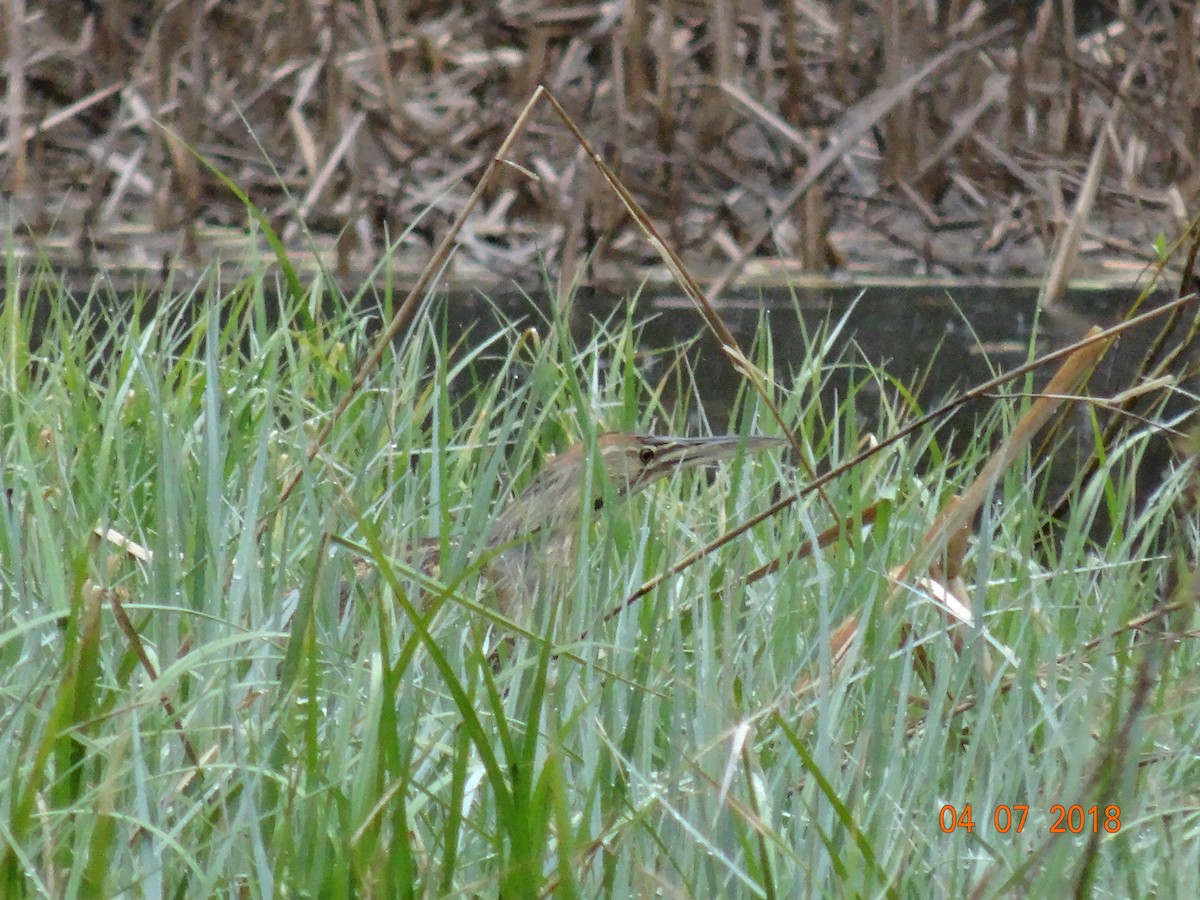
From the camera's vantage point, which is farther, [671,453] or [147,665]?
[671,453]

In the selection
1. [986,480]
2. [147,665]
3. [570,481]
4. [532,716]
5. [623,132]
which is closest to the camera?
[532,716]

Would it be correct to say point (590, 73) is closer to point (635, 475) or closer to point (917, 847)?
point (635, 475)

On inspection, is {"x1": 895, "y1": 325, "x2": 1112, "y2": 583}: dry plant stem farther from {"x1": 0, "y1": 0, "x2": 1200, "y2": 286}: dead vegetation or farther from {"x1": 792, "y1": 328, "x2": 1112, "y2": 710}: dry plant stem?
{"x1": 0, "y1": 0, "x2": 1200, "y2": 286}: dead vegetation

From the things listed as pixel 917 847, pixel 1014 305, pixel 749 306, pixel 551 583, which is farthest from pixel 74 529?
pixel 1014 305

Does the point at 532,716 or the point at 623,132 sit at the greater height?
the point at 532,716

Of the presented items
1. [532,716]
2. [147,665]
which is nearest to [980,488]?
[532,716]

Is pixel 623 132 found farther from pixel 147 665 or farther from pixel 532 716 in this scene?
pixel 532 716

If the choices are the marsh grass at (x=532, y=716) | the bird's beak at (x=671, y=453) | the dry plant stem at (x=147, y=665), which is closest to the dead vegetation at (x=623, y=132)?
the bird's beak at (x=671, y=453)
